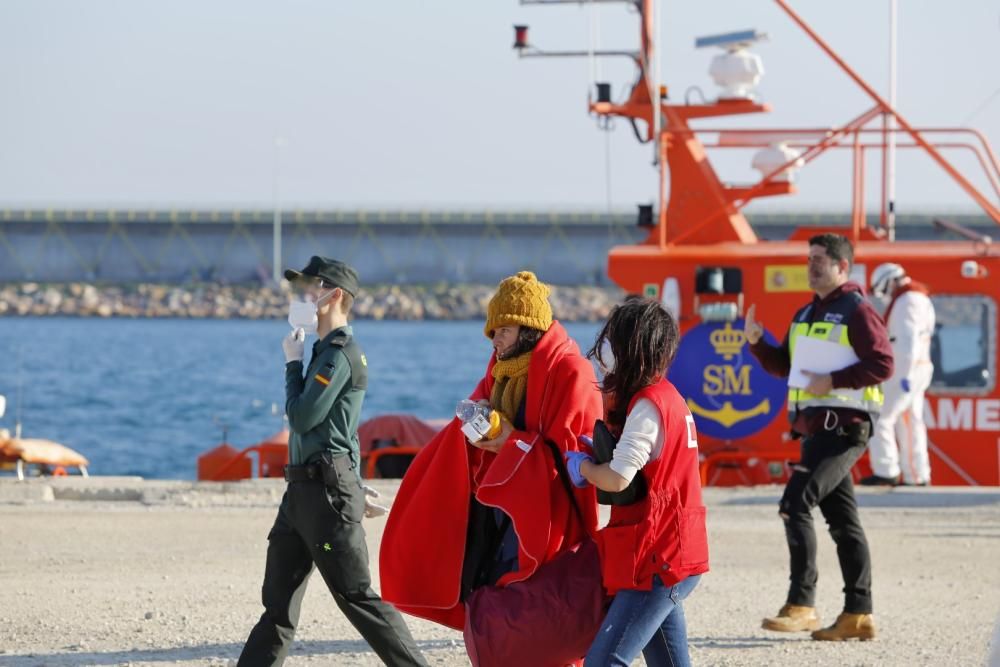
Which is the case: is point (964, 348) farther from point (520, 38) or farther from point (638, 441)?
point (638, 441)

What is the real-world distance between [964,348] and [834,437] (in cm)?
734

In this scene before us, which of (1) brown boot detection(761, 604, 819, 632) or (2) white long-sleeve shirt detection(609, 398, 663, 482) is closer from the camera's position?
(2) white long-sleeve shirt detection(609, 398, 663, 482)

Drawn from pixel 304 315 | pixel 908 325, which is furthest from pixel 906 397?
pixel 304 315

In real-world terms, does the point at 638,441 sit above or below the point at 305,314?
below

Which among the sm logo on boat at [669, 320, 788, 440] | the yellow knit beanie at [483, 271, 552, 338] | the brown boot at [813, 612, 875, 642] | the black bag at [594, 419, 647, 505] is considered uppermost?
the yellow knit beanie at [483, 271, 552, 338]

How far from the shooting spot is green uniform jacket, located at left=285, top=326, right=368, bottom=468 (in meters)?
6.99

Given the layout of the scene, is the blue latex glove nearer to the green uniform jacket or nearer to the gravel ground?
the green uniform jacket

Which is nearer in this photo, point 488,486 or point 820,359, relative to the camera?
point 488,486

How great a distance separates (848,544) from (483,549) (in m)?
3.02

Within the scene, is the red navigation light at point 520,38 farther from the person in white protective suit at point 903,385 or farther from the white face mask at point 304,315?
the white face mask at point 304,315

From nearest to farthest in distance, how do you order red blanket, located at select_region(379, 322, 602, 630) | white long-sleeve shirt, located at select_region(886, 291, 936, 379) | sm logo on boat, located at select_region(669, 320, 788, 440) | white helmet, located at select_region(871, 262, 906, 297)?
red blanket, located at select_region(379, 322, 602, 630) < white long-sleeve shirt, located at select_region(886, 291, 936, 379) < white helmet, located at select_region(871, 262, 906, 297) < sm logo on boat, located at select_region(669, 320, 788, 440)

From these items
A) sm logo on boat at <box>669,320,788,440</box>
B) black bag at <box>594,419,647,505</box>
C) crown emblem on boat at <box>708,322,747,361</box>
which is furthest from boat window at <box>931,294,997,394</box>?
black bag at <box>594,419,647,505</box>

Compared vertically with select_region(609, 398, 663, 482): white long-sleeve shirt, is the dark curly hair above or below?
above

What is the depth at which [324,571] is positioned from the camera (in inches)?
276
